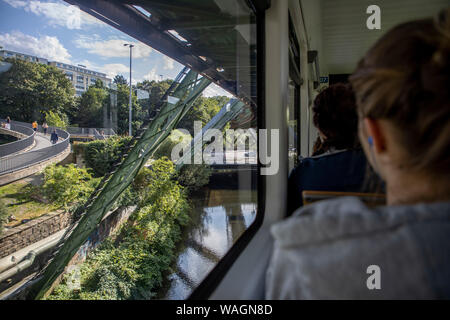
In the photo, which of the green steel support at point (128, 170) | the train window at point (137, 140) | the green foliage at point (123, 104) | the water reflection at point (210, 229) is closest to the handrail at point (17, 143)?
the train window at point (137, 140)

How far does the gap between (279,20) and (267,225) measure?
1.16m

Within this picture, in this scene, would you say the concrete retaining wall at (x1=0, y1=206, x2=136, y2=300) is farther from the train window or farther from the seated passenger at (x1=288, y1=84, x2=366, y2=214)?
the seated passenger at (x1=288, y1=84, x2=366, y2=214)

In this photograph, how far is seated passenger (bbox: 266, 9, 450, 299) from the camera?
397mm

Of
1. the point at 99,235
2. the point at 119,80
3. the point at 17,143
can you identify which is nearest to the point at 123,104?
the point at 119,80

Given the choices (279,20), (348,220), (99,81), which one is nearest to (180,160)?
(99,81)

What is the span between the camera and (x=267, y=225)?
157cm

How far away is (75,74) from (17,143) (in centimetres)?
71

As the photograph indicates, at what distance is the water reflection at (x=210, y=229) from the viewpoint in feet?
5.52

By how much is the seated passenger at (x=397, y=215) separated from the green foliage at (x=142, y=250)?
2.77 m

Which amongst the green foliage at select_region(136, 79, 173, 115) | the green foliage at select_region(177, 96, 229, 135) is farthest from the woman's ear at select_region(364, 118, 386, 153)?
the green foliage at select_region(136, 79, 173, 115)

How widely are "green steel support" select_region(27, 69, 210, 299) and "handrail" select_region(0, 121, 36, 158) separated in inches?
86.3

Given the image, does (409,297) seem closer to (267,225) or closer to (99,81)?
(267,225)

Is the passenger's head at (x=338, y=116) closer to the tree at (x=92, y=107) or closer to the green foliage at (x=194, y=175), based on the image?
the tree at (x=92, y=107)

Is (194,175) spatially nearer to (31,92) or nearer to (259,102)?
(259,102)
